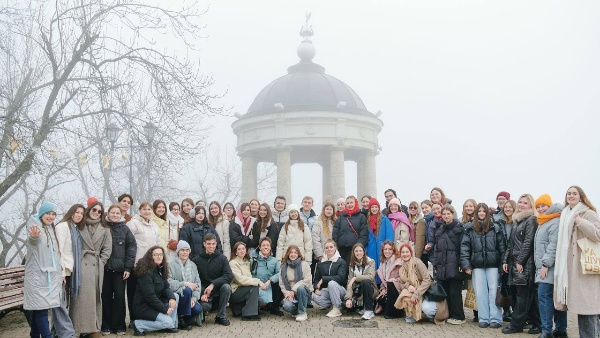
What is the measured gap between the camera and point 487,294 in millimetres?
8789

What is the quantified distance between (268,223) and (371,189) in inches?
701

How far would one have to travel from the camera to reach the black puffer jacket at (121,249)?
8179 mm

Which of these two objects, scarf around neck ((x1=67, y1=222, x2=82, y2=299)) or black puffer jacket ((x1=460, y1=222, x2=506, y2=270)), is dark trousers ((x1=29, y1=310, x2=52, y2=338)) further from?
black puffer jacket ((x1=460, y1=222, x2=506, y2=270))

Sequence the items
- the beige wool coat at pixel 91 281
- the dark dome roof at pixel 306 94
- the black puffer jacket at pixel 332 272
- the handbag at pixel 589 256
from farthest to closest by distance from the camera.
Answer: the dark dome roof at pixel 306 94, the black puffer jacket at pixel 332 272, the beige wool coat at pixel 91 281, the handbag at pixel 589 256

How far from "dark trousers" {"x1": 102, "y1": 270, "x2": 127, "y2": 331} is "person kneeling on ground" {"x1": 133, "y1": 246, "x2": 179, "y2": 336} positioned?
0.23m

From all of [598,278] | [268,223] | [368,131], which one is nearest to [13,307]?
[268,223]

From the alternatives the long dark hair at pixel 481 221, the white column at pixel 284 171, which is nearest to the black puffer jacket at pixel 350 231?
the long dark hair at pixel 481 221

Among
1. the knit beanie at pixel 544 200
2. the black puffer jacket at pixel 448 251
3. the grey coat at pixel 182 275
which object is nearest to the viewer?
the knit beanie at pixel 544 200

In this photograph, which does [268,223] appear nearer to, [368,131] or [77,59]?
[77,59]

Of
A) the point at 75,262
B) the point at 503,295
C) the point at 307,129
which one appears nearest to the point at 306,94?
the point at 307,129

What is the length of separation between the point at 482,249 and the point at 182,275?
4605mm

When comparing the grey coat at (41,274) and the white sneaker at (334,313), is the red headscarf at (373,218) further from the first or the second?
the grey coat at (41,274)

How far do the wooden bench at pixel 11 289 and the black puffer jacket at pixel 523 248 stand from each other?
7.31 metres

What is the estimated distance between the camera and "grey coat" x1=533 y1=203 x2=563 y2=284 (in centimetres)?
761
